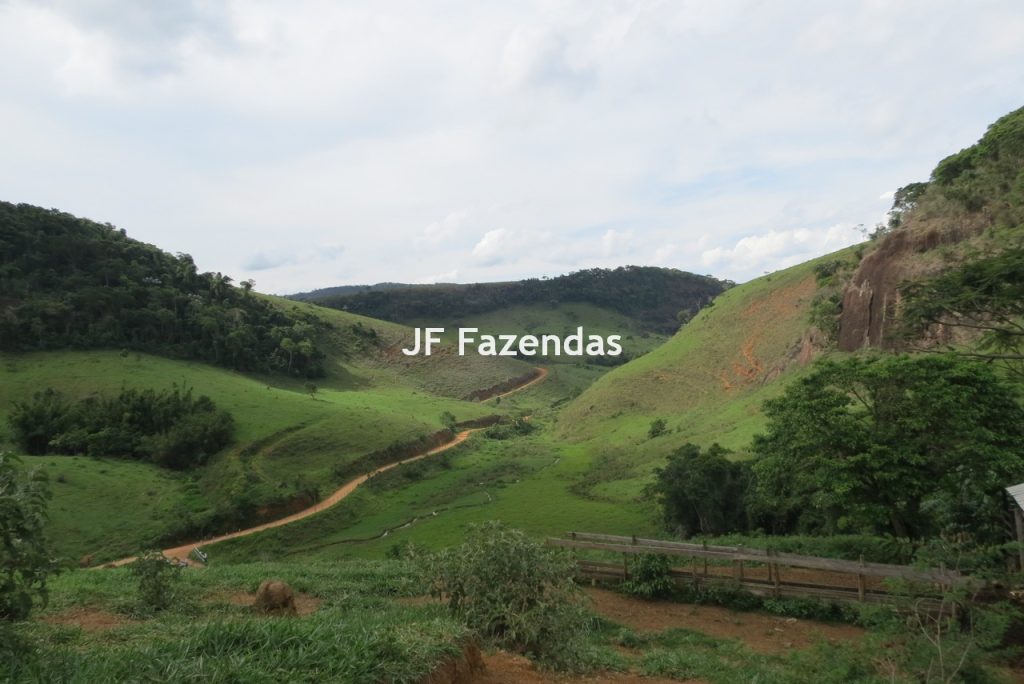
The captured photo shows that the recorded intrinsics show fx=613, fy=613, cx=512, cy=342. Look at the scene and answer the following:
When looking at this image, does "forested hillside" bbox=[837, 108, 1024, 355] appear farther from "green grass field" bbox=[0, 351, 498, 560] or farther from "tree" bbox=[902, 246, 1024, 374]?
"green grass field" bbox=[0, 351, 498, 560]

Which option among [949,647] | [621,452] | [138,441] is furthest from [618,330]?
[949,647]

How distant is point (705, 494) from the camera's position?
2117cm

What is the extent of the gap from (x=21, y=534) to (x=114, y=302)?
58384 millimetres

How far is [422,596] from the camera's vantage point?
1317cm

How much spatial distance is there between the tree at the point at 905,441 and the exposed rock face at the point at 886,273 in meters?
15.6

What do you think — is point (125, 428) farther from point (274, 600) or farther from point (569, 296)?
point (569, 296)

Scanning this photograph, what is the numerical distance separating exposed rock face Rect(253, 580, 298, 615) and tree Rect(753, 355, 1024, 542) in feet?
38.5

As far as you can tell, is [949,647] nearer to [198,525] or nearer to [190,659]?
[190,659]

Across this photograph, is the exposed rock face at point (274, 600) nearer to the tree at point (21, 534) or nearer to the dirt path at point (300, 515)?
the tree at point (21, 534)

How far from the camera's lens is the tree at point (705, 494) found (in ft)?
69.8

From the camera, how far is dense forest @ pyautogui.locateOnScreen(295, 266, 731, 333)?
13012cm

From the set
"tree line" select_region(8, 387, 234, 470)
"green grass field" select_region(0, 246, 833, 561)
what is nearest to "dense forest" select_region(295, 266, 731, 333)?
"green grass field" select_region(0, 246, 833, 561)

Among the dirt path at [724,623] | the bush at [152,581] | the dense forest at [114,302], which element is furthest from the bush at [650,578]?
the dense forest at [114,302]

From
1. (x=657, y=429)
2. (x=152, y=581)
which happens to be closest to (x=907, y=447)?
(x=152, y=581)
